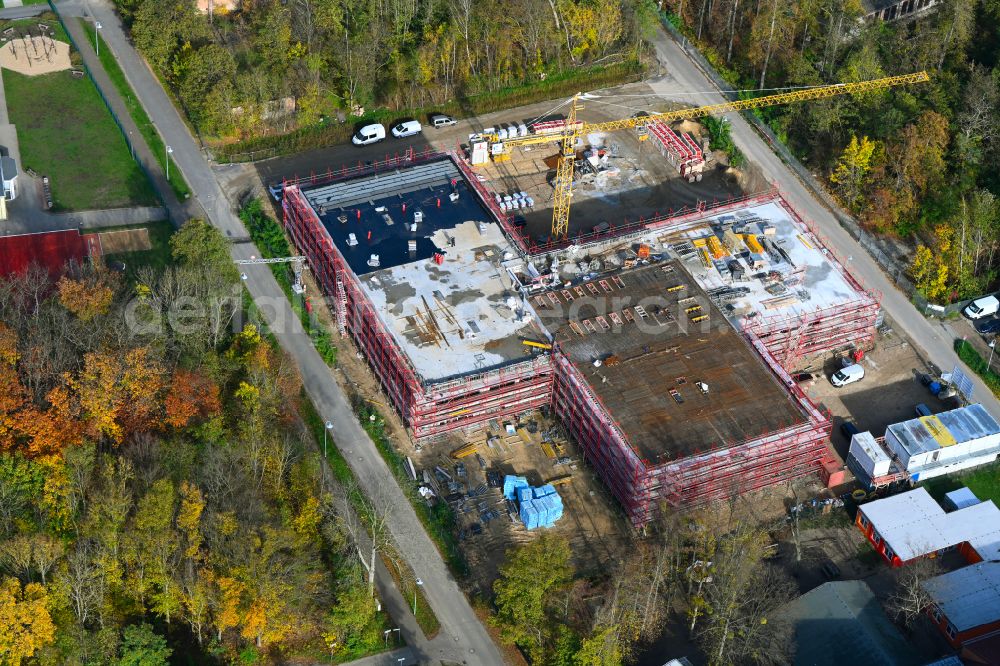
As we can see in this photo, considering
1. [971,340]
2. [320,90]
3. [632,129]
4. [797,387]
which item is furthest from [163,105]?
[971,340]

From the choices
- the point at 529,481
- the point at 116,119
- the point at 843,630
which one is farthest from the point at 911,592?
the point at 116,119

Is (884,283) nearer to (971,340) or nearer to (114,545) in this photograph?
(971,340)

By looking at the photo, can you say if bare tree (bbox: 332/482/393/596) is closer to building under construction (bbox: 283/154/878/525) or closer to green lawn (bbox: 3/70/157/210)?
building under construction (bbox: 283/154/878/525)

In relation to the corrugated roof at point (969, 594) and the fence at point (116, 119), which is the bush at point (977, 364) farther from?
the fence at point (116, 119)

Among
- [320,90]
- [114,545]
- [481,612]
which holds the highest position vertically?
[320,90]

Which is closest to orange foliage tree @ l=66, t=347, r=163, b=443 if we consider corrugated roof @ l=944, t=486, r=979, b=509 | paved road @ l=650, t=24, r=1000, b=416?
corrugated roof @ l=944, t=486, r=979, b=509

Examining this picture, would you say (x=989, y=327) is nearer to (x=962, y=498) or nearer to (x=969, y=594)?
(x=962, y=498)
